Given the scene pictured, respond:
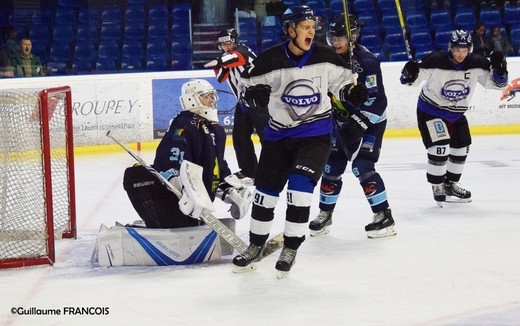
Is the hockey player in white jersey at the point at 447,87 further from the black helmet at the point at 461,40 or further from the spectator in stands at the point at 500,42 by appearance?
the spectator in stands at the point at 500,42

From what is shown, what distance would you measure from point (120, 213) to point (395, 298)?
2294 mm

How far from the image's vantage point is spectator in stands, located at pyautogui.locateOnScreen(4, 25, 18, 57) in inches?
321

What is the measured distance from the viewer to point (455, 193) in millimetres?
5672

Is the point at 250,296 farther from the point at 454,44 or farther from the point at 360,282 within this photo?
the point at 454,44

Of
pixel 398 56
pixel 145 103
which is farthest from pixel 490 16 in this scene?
pixel 145 103

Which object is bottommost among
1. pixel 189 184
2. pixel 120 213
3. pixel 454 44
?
pixel 120 213

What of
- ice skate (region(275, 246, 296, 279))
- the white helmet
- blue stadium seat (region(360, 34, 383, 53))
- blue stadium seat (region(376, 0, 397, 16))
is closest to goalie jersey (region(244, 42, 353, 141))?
the white helmet

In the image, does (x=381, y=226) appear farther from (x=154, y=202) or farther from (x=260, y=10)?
(x=260, y=10)

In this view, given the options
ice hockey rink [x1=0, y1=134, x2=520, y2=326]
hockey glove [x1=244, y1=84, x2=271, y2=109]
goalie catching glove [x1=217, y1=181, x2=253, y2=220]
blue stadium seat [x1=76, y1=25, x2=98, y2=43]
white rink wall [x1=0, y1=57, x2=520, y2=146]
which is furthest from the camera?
blue stadium seat [x1=76, y1=25, x2=98, y2=43]

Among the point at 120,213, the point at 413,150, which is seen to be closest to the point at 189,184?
the point at 120,213

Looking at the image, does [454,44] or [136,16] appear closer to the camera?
[454,44]

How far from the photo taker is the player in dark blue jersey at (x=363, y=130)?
469cm

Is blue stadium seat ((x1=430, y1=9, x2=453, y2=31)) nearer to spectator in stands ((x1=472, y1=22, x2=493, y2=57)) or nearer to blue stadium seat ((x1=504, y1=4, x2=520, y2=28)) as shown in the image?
spectator in stands ((x1=472, y1=22, x2=493, y2=57))

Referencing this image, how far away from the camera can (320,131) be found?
159 inches
